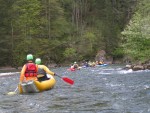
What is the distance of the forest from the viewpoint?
36344 millimetres

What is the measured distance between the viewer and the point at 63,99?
14.8m

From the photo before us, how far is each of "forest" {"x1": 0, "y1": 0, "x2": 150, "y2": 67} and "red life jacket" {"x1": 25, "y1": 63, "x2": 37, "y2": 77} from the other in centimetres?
1498

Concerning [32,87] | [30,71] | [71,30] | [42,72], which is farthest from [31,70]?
[71,30]

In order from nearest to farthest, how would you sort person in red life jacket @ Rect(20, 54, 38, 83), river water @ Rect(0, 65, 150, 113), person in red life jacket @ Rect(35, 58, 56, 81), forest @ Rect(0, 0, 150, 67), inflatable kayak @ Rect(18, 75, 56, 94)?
river water @ Rect(0, 65, 150, 113)
inflatable kayak @ Rect(18, 75, 56, 94)
person in red life jacket @ Rect(20, 54, 38, 83)
person in red life jacket @ Rect(35, 58, 56, 81)
forest @ Rect(0, 0, 150, 67)

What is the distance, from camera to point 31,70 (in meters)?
17.7

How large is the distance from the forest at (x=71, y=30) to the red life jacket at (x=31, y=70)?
15.0 meters

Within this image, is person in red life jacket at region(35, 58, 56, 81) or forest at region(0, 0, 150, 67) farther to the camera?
forest at region(0, 0, 150, 67)

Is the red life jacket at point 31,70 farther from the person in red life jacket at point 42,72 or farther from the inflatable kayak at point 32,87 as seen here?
the person in red life jacket at point 42,72

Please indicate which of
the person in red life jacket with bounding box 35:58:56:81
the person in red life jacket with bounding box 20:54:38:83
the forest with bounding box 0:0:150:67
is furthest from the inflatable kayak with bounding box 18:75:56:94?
the forest with bounding box 0:0:150:67

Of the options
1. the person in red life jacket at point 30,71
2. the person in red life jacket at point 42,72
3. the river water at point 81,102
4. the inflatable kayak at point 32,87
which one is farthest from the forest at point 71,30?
the river water at point 81,102

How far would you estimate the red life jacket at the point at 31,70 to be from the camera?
17.7 metres

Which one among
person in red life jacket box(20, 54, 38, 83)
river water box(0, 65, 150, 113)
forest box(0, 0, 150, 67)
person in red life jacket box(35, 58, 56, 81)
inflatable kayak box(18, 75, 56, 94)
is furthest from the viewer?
forest box(0, 0, 150, 67)

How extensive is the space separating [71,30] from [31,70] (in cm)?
4656

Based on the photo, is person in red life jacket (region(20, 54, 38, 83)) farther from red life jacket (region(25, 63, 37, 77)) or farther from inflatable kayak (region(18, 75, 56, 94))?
inflatable kayak (region(18, 75, 56, 94))
